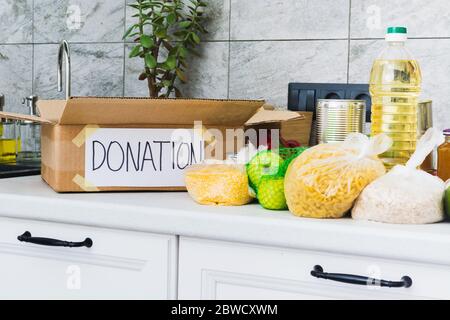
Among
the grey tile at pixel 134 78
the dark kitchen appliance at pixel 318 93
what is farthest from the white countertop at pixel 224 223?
the grey tile at pixel 134 78

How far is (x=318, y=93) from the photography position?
1829 millimetres

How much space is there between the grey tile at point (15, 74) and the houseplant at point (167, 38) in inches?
19.1

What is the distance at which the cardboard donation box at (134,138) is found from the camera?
134cm

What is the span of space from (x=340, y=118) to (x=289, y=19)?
635mm

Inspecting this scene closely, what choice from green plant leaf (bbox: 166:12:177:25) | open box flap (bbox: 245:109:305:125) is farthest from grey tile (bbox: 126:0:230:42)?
open box flap (bbox: 245:109:305:125)

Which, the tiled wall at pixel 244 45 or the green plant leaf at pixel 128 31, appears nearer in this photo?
the tiled wall at pixel 244 45

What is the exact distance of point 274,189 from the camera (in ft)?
3.99

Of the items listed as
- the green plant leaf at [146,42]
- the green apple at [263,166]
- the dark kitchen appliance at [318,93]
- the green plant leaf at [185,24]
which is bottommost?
the green apple at [263,166]

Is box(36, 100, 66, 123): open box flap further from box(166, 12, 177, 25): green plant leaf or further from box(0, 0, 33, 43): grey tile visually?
box(0, 0, 33, 43): grey tile

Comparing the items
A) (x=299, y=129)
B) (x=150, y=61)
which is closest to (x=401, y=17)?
(x=299, y=129)

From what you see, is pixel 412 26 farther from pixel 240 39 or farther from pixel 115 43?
pixel 115 43

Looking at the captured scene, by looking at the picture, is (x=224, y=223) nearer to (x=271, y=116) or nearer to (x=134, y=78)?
(x=271, y=116)

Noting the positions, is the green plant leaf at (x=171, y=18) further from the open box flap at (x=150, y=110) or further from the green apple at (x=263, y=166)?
the green apple at (x=263, y=166)

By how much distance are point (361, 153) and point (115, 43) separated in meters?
1.22
